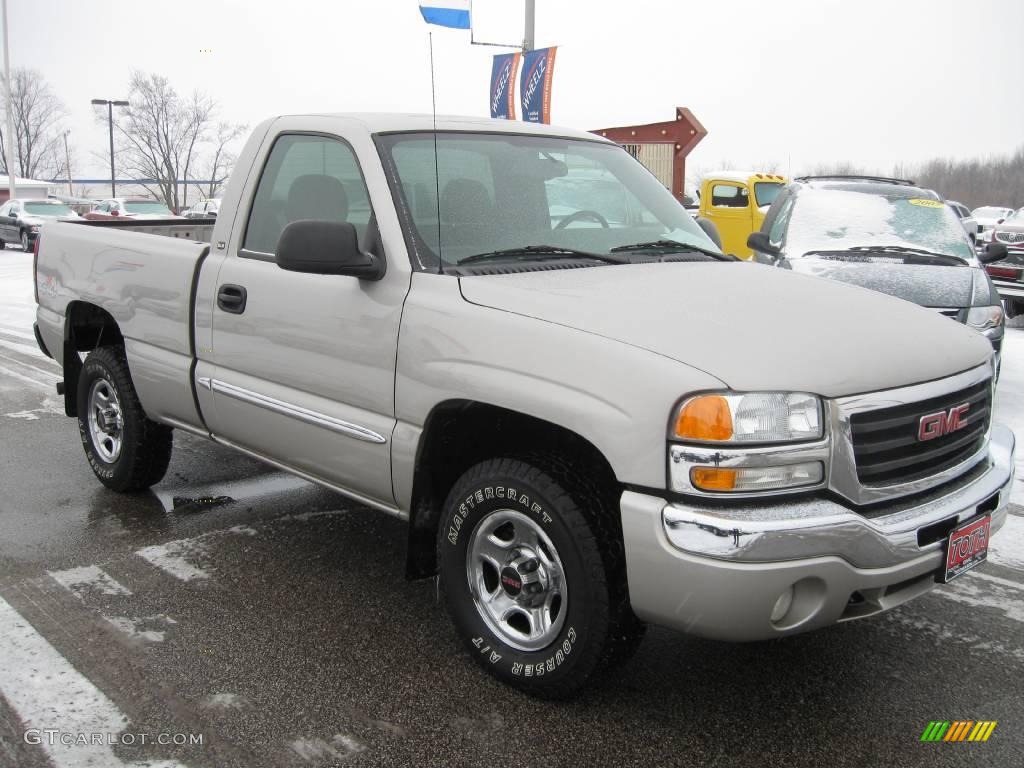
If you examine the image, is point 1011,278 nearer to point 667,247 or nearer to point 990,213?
point 667,247

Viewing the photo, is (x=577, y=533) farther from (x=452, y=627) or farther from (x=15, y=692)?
(x=15, y=692)

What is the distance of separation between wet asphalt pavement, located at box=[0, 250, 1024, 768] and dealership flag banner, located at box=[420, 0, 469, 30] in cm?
432

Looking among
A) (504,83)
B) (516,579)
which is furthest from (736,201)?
(516,579)

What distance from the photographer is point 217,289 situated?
4.21 metres

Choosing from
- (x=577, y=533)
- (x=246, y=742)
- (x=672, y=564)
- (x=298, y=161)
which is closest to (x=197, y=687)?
(x=246, y=742)

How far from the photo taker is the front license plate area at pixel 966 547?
2.90 m

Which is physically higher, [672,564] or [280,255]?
[280,255]

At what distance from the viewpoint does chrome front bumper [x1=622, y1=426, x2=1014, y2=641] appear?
256 cm

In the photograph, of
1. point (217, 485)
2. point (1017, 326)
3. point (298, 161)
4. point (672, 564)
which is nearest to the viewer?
point (672, 564)

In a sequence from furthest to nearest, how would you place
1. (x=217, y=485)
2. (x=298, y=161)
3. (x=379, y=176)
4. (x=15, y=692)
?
(x=217, y=485) < (x=298, y=161) < (x=379, y=176) < (x=15, y=692)

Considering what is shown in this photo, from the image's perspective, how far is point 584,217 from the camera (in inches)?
155

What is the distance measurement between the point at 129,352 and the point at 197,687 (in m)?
2.20

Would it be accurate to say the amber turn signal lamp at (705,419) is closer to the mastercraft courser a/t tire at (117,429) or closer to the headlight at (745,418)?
the headlight at (745,418)

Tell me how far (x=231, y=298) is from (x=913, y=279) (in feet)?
18.0
